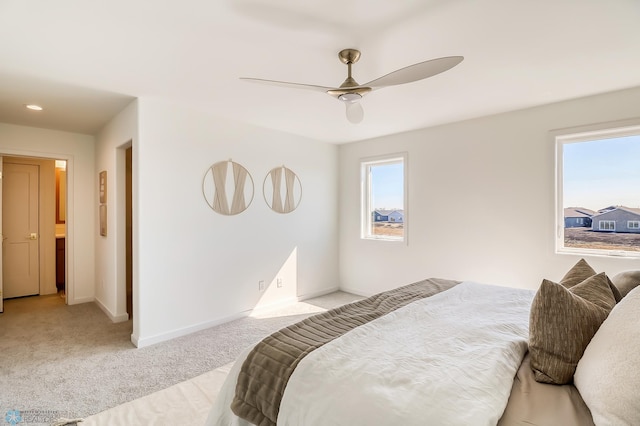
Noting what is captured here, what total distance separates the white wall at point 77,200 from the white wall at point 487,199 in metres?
4.04

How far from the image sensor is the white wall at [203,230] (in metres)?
3.04

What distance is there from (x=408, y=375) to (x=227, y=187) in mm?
2996

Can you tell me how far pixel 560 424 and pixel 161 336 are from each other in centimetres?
321

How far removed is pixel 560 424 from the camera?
37.4 inches

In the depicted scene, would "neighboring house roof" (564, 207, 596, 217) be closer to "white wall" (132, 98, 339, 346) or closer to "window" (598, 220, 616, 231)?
"window" (598, 220, 616, 231)

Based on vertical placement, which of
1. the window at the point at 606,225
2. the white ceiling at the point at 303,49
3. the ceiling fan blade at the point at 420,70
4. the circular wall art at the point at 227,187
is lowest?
the window at the point at 606,225

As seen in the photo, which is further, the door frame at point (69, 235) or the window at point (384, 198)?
the window at point (384, 198)

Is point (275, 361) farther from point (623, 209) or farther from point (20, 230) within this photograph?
point (20, 230)

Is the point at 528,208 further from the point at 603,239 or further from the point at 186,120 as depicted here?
the point at 186,120

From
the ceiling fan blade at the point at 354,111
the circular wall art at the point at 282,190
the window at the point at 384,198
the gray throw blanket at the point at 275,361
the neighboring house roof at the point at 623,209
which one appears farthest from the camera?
the window at the point at 384,198

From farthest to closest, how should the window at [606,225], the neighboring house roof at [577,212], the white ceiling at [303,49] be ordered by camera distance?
1. the neighboring house roof at [577,212]
2. the window at [606,225]
3. the white ceiling at [303,49]

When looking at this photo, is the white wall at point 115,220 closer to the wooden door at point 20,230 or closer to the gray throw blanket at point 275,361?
the wooden door at point 20,230

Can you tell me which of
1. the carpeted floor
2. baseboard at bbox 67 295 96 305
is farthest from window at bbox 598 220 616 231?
baseboard at bbox 67 295 96 305

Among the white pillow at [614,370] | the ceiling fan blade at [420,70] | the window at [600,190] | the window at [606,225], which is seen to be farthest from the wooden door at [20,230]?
the window at [606,225]
